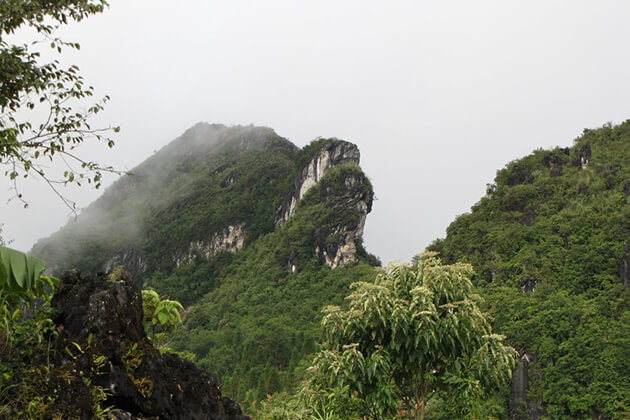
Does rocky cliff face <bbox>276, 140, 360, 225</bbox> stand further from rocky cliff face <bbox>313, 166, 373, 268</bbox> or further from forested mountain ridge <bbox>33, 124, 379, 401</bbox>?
rocky cliff face <bbox>313, 166, 373, 268</bbox>

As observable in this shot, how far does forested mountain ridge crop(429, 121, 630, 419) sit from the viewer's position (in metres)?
32.7

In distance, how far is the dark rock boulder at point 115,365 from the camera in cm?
391

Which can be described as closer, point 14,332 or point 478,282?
point 14,332

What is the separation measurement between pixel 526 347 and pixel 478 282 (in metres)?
12.6

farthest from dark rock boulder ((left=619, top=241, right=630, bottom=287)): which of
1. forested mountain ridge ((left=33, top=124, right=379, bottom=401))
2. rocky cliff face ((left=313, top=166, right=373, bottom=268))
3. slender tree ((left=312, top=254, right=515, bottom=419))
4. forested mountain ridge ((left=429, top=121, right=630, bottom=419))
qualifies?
slender tree ((left=312, top=254, right=515, bottom=419))

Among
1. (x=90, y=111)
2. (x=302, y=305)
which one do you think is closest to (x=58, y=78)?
(x=90, y=111)

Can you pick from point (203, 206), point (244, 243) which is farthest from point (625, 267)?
point (203, 206)

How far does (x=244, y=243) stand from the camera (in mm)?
100562

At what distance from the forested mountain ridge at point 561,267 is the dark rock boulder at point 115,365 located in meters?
30.4

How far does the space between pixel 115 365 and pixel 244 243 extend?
3826 inches

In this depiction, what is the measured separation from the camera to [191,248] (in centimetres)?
10662

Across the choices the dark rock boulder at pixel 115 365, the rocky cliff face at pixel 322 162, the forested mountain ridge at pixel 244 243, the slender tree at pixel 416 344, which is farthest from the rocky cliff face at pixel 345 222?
the dark rock boulder at pixel 115 365

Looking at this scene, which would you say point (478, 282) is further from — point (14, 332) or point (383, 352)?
point (14, 332)

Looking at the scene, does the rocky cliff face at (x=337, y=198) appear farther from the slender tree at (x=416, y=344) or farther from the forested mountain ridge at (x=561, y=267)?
the slender tree at (x=416, y=344)
